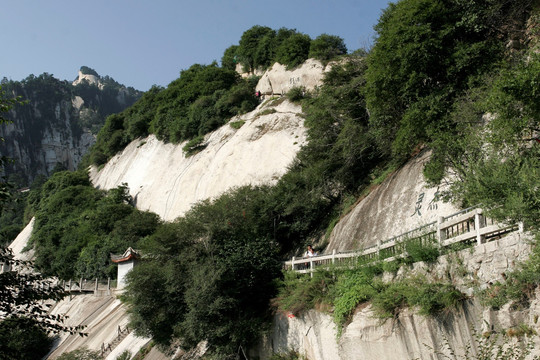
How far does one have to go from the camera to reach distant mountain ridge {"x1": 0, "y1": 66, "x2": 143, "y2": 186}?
128 meters

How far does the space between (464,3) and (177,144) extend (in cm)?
3032

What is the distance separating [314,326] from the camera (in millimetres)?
15539

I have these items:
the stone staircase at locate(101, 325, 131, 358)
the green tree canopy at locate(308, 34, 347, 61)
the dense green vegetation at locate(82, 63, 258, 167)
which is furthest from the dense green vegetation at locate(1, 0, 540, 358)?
the dense green vegetation at locate(82, 63, 258, 167)

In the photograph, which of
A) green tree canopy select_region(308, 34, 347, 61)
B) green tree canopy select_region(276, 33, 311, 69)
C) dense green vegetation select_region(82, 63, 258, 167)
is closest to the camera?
green tree canopy select_region(308, 34, 347, 61)

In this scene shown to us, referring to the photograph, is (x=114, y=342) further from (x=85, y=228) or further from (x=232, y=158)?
(x=85, y=228)

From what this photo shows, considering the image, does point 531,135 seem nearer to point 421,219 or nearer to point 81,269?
point 421,219

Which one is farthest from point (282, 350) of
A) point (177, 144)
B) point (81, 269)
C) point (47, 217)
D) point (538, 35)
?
point (47, 217)

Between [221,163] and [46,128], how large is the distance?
11819 cm

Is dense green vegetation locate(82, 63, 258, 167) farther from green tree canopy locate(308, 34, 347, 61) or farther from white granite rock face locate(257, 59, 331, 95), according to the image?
green tree canopy locate(308, 34, 347, 61)

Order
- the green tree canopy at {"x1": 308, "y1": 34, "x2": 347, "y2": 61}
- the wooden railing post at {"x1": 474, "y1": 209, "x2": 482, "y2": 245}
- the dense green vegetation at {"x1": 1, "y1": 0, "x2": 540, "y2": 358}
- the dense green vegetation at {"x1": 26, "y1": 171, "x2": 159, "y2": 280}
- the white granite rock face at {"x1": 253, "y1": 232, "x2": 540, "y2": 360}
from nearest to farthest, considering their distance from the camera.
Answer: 1. the white granite rock face at {"x1": 253, "y1": 232, "x2": 540, "y2": 360}
2. the wooden railing post at {"x1": 474, "y1": 209, "x2": 482, "y2": 245}
3. the dense green vegetation at {"x1": 1, "y1": 0, "x2": 540, "y2": 358}
4. the dense green vegetation at {"x1": 26, "y1": 171, "x2": 159, "y2": 280}
5. the green tree canopy at {"x1": 308, "y1": 34, "x2": 347, "y2": 61}

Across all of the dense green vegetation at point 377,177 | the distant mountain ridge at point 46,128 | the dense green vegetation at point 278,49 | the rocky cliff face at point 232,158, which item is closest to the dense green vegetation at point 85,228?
the rocky cliff face at point 232,158

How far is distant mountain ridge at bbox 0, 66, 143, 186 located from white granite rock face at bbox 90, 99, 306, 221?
89.2 metres

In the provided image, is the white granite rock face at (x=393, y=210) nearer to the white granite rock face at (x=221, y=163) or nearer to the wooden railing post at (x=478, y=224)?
the wooden railing post at (x=478, y=224)

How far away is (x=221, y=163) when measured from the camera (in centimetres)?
3484
